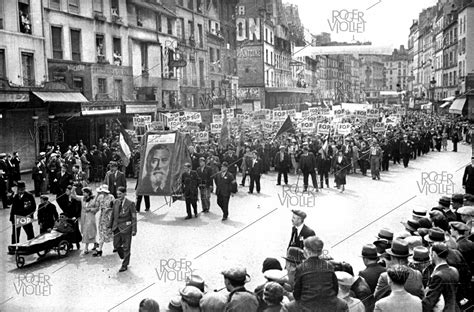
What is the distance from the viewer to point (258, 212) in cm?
1584

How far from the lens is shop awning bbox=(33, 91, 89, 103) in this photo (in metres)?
23.8

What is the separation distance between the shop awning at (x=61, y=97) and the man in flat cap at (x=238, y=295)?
20.8m

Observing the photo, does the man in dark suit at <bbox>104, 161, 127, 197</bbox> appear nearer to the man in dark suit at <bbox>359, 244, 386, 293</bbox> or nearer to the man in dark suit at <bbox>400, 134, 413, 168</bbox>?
the man in dark suit at <bbox>359, 244, 386, 293</bbox>

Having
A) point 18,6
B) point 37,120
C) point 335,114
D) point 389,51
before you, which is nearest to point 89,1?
point 18,6

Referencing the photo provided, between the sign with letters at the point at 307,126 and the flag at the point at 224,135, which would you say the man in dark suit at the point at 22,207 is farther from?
the sign with letters at the point at 307,126

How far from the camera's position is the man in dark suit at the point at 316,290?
16.5 ft

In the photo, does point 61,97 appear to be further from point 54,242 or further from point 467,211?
point 467,211

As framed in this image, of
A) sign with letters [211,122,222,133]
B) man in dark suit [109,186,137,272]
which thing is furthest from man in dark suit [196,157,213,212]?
sign with letters [211,122,222,133]

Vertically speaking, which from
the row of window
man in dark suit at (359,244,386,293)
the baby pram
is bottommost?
the baby pram

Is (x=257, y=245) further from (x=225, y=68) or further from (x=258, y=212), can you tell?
(x=225, y=68)

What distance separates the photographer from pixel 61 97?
82.2 ft

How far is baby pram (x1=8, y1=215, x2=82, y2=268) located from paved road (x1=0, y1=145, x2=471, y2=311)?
10.1 inches

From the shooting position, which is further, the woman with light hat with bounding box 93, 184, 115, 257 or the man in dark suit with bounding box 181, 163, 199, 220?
the man in dark suit with bounding box 181, 163, 199, 220

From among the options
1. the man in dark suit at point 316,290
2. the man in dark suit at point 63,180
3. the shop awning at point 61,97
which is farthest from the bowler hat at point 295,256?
the shop awning at point 61,97
